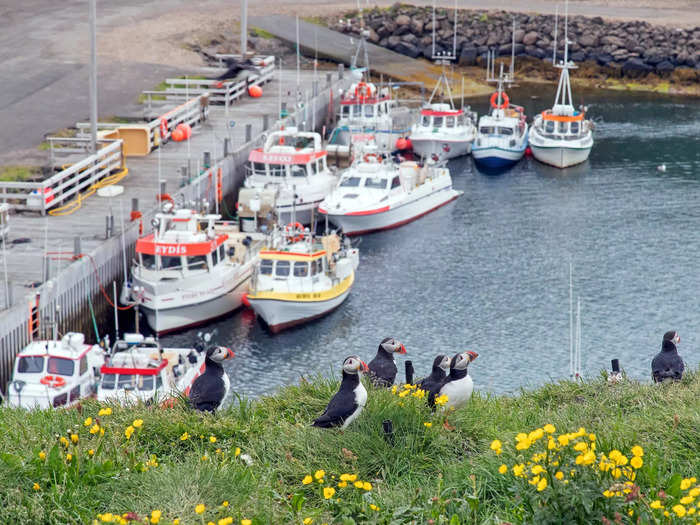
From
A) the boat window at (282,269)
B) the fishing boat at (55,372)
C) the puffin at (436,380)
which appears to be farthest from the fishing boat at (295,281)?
the puffin at (436,380)

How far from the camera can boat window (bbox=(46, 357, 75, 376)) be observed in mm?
24766

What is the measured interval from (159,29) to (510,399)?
2314 inches

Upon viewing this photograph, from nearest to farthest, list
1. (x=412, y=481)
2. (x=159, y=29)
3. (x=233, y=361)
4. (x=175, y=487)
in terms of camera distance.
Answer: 1. (x=175, y=487)
2. (x=412, y=481)
3. (x=233, y=361)
4. (x=159, y=29)

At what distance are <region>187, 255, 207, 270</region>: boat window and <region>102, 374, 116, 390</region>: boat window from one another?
8.92 meters

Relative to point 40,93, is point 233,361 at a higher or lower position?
lower

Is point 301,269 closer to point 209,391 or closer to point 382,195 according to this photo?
point 382,195

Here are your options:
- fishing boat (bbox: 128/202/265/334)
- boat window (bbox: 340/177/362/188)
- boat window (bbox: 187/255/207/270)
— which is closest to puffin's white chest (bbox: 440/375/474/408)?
fishing boat (bbox: 128/202/265/334)

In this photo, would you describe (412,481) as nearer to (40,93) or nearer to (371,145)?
(371,145)

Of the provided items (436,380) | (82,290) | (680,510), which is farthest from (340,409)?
(82,290)

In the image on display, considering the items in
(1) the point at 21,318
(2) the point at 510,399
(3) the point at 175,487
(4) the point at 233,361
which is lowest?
(4) the point at 233,361

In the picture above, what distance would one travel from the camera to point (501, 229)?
4406 centimetres

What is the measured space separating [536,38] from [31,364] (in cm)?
6055

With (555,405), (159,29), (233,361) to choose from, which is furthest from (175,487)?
(159,29)

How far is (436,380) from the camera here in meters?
Result: 13.4
